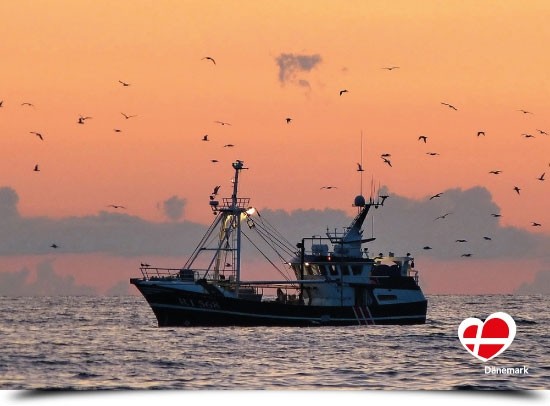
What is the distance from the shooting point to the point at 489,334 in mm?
28281

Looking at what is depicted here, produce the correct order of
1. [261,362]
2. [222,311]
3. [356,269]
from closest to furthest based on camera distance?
[261,362] → [222,311] → [356,269]

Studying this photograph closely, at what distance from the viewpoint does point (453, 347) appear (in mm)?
59500

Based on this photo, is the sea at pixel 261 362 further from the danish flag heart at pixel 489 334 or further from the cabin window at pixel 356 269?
the cabin window at pixel 356 269

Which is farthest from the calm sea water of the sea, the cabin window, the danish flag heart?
the danish flag heart

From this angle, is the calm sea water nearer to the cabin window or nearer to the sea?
the sea

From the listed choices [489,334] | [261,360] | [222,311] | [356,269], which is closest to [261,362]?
[261,360]

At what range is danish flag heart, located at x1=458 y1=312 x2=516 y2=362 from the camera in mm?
27422

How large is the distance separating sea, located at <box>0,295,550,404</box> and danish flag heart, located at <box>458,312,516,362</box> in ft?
4.85

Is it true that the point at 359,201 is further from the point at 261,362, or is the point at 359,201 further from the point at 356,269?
the point at 261,362

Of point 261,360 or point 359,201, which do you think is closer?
point 261,360

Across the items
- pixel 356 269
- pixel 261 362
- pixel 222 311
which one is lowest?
pixel 261 362

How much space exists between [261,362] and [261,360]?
0.88 m

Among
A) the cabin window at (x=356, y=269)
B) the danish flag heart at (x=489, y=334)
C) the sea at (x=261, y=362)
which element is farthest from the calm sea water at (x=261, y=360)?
the danish flag heart at (x=489, y=334)

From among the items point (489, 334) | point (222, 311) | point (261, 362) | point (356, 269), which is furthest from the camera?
point (356, 269)
